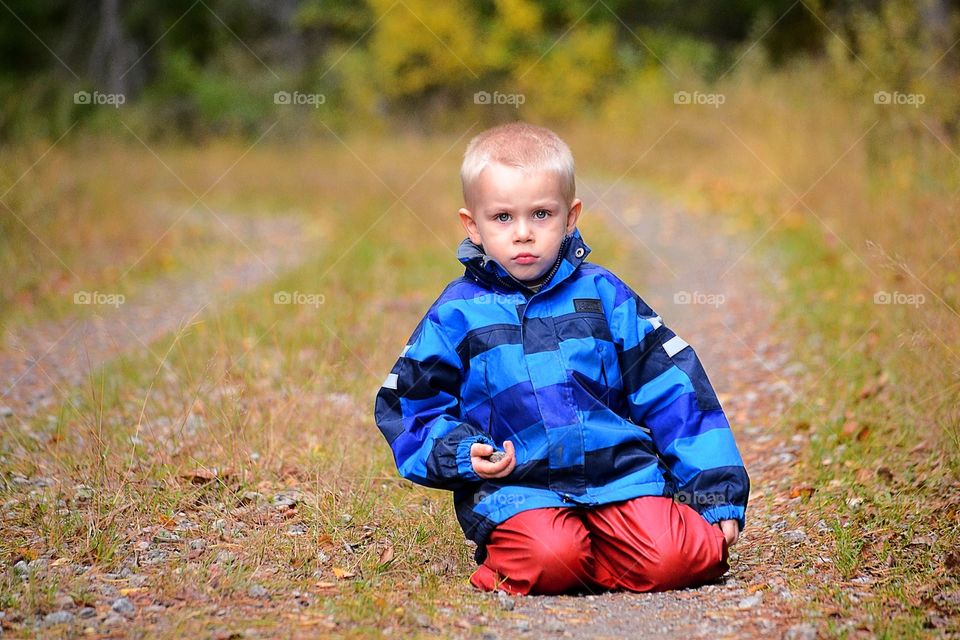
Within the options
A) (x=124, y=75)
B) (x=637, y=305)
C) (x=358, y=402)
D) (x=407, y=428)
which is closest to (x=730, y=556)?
(x=637, y=305)

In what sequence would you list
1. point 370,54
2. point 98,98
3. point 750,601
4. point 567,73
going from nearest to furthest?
point 750,601, point 98,98, point 567,73, point 370,54

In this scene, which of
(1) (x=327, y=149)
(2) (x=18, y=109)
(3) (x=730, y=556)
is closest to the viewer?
(3) (x=730, y=556)

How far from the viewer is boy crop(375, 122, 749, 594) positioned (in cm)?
301

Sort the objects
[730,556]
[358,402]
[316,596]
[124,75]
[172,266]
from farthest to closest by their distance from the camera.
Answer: [124,75] → [172,266] → [358,402] → [730,556] → [316,596]

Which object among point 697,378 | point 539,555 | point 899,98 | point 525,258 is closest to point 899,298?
point 697,378

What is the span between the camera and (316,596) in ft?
9.46

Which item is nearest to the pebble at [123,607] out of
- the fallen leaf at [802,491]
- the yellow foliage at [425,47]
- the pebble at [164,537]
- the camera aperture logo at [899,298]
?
the pebble at [164,537]

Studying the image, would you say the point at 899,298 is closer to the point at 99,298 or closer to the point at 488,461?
the point at 488,461

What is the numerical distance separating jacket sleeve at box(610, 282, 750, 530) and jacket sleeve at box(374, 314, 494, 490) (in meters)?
0.50

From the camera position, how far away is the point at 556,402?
302cm

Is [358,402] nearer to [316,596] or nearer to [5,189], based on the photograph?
[316,596]

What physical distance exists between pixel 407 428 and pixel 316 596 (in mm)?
545

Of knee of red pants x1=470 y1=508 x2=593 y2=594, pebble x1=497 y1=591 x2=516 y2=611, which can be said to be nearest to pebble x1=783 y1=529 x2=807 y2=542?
knee of red pants x1=470 y1=508 x2=593 y2=594

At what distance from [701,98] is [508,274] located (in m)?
11.0
